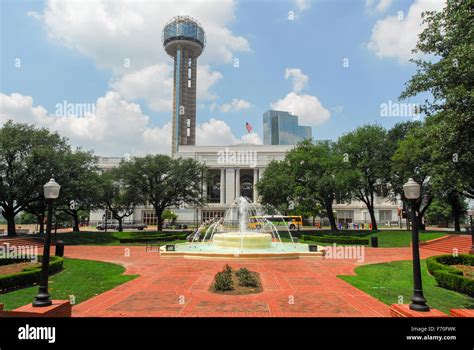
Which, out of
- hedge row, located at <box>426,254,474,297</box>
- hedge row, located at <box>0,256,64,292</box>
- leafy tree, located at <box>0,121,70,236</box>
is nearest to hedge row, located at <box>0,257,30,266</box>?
hedge row, located at <box>0,256,64,292</box>

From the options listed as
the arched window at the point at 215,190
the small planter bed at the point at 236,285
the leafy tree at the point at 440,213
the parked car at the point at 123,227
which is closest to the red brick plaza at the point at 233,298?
the small planter bed at the point at 236,285

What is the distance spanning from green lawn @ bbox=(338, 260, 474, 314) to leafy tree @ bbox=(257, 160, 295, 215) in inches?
957

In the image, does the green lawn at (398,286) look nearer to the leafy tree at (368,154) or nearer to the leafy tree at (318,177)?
the leafy tree at (318,177)

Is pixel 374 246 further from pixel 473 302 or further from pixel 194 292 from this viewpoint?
pixel 194 292

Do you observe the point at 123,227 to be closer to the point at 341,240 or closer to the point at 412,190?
the point at 341,240

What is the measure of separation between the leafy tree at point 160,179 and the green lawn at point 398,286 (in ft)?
113

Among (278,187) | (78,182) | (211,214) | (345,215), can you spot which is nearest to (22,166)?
(78,182)

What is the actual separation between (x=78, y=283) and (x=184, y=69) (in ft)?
358

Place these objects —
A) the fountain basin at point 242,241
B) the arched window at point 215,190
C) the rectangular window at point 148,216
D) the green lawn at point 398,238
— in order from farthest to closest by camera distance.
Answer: the arched window at point 215,190, the rectangular window at point 148,216, the green lawn at point 398,238, the fountain basin at point 242,241

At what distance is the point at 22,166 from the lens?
33.0 metres

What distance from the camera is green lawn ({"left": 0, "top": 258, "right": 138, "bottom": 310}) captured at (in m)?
10.8

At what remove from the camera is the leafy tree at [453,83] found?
10609mm

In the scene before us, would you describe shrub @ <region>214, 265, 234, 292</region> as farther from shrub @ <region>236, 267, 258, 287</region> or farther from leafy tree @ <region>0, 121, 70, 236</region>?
leafy tree @ <region>0, 121, 70, 236</region>
